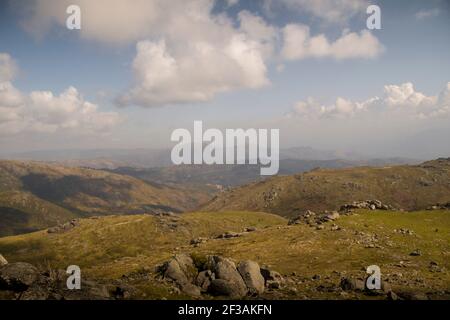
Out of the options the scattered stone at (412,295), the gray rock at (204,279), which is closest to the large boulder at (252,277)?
the gray rock at (204,279)

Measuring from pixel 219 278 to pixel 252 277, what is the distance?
406cm

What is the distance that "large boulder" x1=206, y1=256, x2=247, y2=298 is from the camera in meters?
Result: 42.3

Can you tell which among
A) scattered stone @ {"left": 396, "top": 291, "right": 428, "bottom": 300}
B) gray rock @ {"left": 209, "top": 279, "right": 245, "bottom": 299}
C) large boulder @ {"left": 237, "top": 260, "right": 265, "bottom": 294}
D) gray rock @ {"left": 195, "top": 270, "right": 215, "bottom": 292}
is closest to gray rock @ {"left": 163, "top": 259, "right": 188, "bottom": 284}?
gray rock @ {"left": 195, "top": 270, "right": 215, "bottom": 292}

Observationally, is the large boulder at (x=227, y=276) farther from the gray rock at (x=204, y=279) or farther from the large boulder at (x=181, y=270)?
the large boulder at (x=181, y=270)

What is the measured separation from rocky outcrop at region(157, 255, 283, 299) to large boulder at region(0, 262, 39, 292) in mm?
15604

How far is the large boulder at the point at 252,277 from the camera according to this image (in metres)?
44.0

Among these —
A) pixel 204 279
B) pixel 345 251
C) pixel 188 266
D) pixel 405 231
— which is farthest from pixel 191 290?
pixel 405 231

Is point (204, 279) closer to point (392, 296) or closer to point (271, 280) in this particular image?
point (271, 280)

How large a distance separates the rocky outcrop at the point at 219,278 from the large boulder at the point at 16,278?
15.6m

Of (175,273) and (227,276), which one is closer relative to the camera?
(227,276)

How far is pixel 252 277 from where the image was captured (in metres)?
45.0

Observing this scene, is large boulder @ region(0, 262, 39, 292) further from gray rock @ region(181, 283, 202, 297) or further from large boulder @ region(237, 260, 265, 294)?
large boulder @ region(237, 260, 265, 294)
